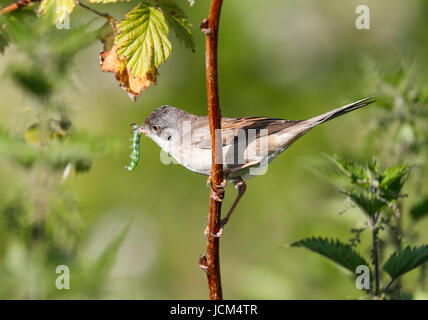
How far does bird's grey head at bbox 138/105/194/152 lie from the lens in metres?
3.77

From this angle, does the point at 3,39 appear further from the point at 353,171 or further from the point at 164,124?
the point at 353,171

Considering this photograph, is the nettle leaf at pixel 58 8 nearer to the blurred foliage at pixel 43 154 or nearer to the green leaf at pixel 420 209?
the blurred foliage at pixel 43 154

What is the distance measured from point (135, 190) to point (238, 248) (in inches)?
50.1

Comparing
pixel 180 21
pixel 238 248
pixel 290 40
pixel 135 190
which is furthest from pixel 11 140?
pixel 290 40

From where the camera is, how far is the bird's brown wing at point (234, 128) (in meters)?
3.37

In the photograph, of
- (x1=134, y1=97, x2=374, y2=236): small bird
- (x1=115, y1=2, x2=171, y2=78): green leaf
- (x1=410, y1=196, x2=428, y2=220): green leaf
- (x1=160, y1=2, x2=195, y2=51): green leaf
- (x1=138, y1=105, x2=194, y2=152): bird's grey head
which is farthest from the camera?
(x1=138, y1=105, x2=194, y2=152): bird's grey head

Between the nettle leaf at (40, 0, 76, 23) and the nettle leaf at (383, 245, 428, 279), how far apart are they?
69.4 inches

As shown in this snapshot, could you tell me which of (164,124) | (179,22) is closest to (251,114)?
(164,124)

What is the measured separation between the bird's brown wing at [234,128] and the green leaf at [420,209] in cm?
87

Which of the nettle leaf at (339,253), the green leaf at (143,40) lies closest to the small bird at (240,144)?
the nettle leaf at (339,253)

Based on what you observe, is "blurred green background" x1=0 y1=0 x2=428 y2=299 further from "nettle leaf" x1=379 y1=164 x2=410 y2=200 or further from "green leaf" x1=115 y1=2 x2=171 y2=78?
"green leaf" x1=115 y1=2 x2=171 y2=78

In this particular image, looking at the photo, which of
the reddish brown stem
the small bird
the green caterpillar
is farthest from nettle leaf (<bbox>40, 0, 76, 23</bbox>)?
the small bird

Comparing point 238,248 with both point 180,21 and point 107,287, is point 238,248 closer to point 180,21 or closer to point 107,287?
point 107,287

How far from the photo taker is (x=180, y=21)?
2279 mm
